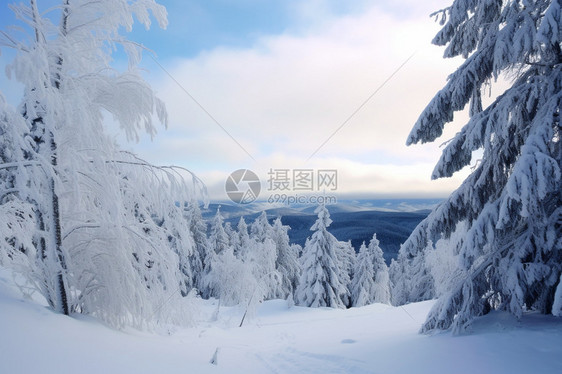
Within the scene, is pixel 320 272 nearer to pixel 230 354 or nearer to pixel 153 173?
pixel 230 354

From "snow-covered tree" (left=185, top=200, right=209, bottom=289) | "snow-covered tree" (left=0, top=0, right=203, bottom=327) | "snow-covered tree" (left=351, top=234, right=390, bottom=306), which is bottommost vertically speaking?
"snow-covered tree" (left=351, top=234, right=390, bottom=306)

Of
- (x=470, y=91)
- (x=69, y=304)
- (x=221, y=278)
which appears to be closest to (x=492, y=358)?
(x=470, y=91)

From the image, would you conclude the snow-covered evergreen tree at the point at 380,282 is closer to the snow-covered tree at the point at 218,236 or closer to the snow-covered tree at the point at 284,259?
the snow-covered tree at the point at 284,259

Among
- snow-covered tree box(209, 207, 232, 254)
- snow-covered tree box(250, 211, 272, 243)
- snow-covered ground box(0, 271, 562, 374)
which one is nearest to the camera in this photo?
snow-covered ground box(0, 271, 562, 374)

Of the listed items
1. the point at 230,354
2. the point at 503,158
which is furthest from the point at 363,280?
the point at 503,158

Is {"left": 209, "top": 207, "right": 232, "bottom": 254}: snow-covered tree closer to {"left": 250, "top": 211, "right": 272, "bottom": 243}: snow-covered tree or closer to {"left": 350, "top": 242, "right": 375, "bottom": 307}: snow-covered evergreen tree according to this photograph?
{"left": 250, "top": 211, "right": 272, "bottom": 243}: snow-covered tree

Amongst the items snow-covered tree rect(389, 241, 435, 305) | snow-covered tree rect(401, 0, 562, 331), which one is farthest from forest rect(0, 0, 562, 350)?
snow-covered tree rect(389, 241, 435, 305)

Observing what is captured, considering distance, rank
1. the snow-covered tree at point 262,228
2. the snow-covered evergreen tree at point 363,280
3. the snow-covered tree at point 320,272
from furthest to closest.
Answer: the snow-covered evergreen tree at point 363,280
the snow-covered tree at point 262,228
the snow-covered tree at point 320,272

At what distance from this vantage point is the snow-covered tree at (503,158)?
4.81 meters

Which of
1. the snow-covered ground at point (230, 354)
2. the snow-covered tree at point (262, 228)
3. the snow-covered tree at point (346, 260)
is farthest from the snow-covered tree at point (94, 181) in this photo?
the snow-covered tree at point (346, 260)

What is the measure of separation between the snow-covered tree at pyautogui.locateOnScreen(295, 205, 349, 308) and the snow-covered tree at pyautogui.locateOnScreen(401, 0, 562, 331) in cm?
2175

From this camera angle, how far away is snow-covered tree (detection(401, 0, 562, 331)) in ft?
15.8

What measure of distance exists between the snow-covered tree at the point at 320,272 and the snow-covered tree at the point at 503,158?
71.4 ft

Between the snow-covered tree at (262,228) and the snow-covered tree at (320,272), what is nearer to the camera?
the snow-covered tree at (320,272)
